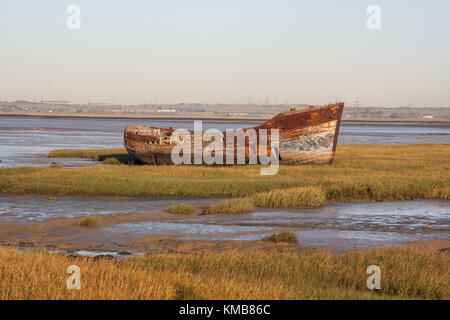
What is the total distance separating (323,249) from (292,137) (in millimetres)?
20648

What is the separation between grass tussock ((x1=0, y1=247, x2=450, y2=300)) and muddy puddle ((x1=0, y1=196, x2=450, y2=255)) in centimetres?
326

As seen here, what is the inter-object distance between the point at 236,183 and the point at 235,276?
51.9 ft

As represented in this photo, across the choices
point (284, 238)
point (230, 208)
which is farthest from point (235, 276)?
point (230, 208)

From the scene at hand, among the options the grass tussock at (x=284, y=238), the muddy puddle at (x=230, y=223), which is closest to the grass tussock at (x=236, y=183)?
the muddy puddle at (x=230, y=223)

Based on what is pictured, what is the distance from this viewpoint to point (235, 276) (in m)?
10.6

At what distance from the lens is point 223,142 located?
116 feet

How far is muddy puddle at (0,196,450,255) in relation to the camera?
647 inches

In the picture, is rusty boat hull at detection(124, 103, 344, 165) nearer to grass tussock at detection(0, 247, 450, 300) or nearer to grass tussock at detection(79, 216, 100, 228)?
grass tussock at detection(79, 216, 100, 228)

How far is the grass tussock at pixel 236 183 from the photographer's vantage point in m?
24.8

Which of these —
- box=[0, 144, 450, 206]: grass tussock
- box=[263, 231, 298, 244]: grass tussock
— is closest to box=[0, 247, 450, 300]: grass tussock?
box=[263, 231, 298, 244]: grass tussock

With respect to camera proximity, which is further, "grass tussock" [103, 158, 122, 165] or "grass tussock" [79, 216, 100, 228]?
"grass tussock" [103, 158, 122, 165]

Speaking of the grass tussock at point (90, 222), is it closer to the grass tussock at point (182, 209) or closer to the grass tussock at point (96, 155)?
the grass tussock at point (182, 209)
